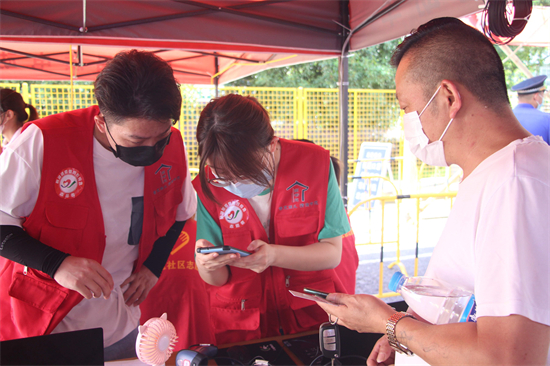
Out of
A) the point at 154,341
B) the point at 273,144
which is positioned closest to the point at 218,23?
the point at 273,144

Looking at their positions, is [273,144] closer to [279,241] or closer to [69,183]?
[279,241]

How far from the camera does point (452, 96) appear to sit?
110cm

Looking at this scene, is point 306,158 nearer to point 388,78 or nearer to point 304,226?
point 304,226

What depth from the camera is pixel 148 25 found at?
126 inches

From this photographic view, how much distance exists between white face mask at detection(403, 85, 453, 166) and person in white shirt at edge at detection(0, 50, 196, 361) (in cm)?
89

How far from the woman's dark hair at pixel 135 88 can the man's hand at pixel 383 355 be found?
1178 mm

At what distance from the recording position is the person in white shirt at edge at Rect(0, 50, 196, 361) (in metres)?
1.41

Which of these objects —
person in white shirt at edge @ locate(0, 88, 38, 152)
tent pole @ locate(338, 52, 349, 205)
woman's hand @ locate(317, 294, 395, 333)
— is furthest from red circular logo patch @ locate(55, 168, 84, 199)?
tent pole @ locate(338, 52, 349, 205)

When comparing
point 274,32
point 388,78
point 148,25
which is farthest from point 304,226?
point 388,78

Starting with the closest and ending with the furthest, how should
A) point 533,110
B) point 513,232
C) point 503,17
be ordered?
point 513,232
point 503,17
point 533,110

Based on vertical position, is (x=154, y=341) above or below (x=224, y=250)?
below

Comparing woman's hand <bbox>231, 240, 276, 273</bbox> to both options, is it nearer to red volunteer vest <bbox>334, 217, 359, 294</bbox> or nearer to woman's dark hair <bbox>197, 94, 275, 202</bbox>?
woman's dark hair <bbox>197, 94, 275, 202</bbox>

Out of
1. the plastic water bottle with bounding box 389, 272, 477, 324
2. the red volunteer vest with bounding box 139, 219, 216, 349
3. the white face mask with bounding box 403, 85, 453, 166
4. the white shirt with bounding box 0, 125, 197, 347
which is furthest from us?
the red volunteer vest with bounding box 139, 219, 216, 349

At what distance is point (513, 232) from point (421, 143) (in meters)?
0.48
